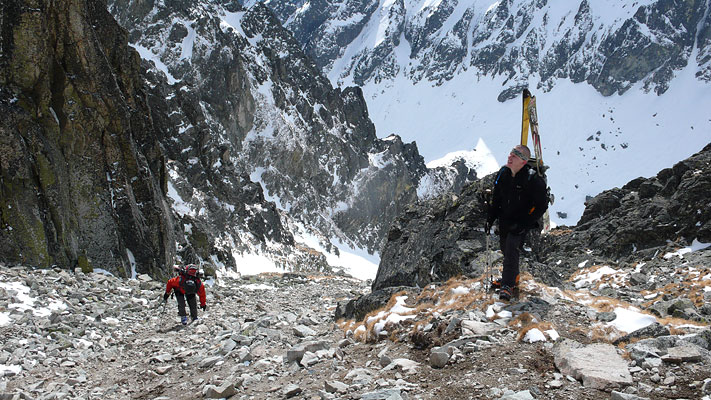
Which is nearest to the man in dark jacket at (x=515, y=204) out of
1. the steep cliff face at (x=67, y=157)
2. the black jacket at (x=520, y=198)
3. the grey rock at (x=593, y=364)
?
the black jacket at (x=520, y=198)

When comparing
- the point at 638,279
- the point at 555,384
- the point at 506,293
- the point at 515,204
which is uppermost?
the point at 515,204

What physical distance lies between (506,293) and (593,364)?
2.75 m

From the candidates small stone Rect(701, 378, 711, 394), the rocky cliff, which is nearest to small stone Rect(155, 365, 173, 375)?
the rocky cliff

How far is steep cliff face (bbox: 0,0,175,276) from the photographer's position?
1861 centimetres

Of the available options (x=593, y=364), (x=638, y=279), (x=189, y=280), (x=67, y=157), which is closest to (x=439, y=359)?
(x=593, y=364)

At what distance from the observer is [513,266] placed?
8258 mm

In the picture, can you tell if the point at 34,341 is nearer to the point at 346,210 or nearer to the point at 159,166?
the point at 159,166

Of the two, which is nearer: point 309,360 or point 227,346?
point 309,360

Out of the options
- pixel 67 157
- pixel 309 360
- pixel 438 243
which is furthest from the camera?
pixel 67 157

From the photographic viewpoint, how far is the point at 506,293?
809 centimetres

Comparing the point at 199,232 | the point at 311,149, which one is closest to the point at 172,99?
the point at 199,232

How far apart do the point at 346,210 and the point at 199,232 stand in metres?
84.4

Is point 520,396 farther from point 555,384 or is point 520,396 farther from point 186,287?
point 186,287

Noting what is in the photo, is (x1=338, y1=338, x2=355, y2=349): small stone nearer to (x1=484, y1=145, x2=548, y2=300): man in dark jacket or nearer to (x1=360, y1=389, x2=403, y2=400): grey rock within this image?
(x1=484, y1=145, x2=548, y2=300): man in dark jacket
